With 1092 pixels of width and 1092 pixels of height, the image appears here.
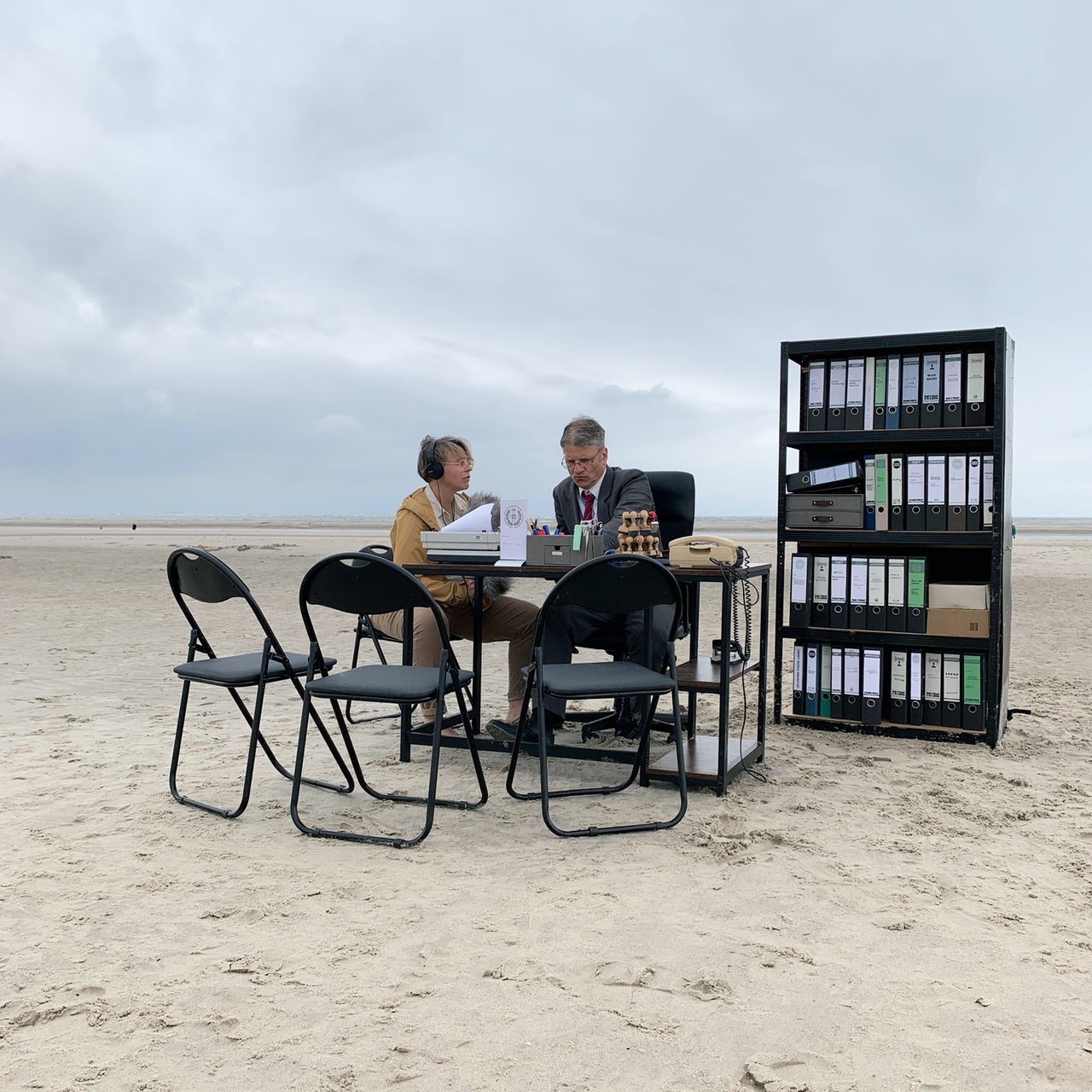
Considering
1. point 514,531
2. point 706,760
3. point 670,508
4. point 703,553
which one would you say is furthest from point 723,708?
point 670,508

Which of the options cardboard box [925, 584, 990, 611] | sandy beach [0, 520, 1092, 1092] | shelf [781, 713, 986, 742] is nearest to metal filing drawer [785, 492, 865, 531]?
cardboard box [925, 584, 990, 611]

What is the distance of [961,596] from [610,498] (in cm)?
175

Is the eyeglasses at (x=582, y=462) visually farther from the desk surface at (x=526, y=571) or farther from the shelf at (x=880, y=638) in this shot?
the shelf at (x=880, y=638)

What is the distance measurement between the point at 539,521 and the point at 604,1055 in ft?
7.91

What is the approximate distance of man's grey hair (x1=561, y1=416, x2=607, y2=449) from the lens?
168 inches

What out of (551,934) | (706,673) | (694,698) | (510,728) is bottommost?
(551,934)

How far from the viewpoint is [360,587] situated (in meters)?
3.03

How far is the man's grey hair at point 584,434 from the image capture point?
4.27 m

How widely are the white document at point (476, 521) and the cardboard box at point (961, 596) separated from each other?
7.19ft

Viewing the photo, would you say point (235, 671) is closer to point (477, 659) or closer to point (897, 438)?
point (477, 659)

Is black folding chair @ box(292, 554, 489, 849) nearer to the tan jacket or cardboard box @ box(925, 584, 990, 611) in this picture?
the tan jacket

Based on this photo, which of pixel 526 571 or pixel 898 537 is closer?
pixel 526 571

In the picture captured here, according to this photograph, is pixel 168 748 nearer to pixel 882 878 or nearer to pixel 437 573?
pixel 437 573

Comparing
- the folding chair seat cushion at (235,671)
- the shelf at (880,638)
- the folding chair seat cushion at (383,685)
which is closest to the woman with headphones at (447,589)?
the folding chair seat cushion at (235,671)
